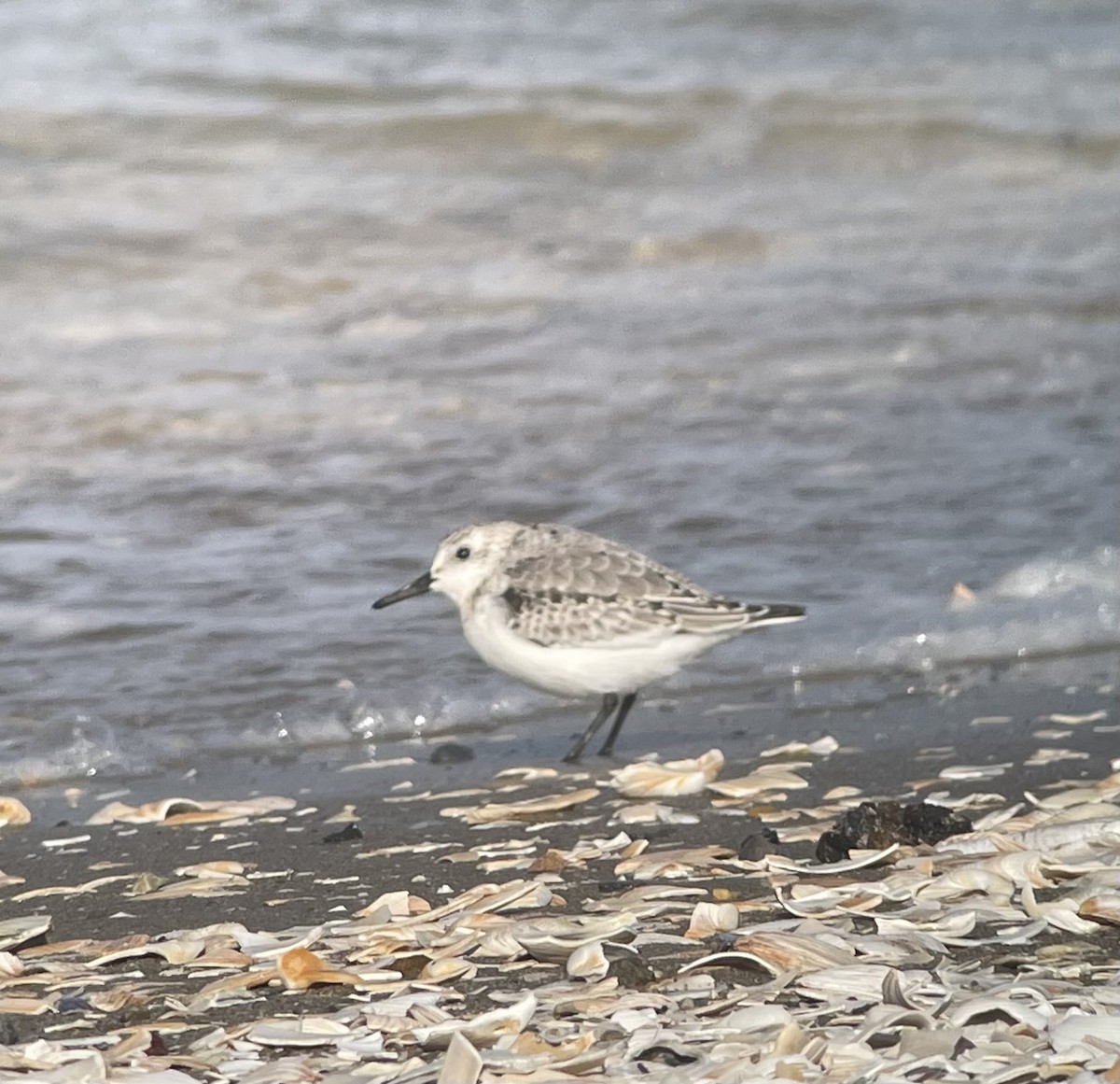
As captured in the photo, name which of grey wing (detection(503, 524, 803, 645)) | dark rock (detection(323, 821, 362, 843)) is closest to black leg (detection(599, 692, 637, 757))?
grey wing (detection(503, 524, 803, 645))

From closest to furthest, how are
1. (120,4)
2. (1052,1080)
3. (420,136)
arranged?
(1052,1080), (420,136), (120,4)

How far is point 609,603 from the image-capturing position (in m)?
5.36

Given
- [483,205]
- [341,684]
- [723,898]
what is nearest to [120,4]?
[483,205]

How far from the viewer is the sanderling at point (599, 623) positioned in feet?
17.4

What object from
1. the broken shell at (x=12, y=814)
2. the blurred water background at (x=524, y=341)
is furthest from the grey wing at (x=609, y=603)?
the broken shell at (x=12, y=814)

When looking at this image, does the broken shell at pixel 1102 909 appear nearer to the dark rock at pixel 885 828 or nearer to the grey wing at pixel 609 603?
the dark rock at pixel 885 828

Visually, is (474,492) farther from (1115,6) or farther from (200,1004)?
(1115,6)

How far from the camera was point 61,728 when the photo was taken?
18.2 feet

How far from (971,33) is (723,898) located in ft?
49.3

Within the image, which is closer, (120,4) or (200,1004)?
(200,1004)

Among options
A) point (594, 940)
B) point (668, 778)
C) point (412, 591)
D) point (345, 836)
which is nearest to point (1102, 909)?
point (594, 940)

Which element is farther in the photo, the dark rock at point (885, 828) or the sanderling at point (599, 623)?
the sanderling at point (599, 623)

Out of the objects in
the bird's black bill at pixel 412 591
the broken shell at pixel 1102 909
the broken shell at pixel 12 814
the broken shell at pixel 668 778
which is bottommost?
the broken shell at pixel 668 778

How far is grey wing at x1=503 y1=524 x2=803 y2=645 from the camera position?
5.30m
